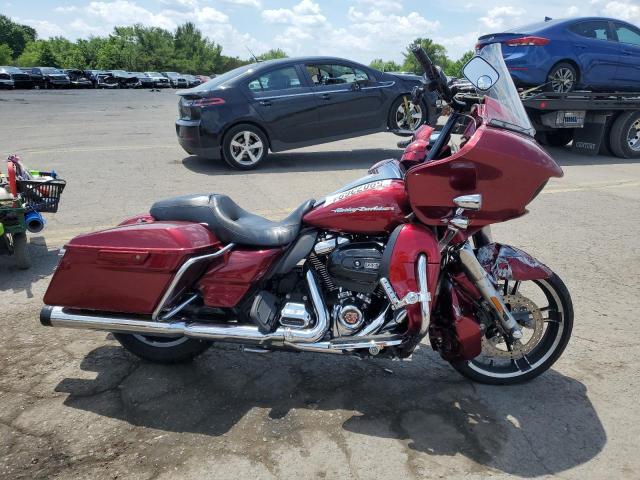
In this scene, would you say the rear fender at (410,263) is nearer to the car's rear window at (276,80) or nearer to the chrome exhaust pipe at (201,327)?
the chrome exhaust pipe at (201,327)

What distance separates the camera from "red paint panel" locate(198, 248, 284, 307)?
301 cm

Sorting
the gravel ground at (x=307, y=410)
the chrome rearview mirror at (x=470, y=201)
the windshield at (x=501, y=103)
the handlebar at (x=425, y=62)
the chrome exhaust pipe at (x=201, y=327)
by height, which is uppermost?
the handlebar at (x=425, y=62)

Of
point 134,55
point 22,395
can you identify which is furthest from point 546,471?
point 134,55

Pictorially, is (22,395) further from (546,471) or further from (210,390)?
(546,471)

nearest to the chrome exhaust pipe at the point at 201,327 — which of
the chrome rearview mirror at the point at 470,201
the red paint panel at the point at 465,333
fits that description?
the red paint panel at the point at 465,333

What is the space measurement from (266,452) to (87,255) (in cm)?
144

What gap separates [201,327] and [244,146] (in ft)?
21.2

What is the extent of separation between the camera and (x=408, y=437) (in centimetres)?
285

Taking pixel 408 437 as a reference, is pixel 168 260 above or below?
above

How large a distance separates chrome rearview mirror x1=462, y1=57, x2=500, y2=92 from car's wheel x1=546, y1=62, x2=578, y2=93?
8.30m

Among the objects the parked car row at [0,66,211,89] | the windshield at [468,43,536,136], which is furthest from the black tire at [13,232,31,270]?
the parked car row at [0,66,211,89]

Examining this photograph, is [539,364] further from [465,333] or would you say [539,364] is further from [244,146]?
[244,146]

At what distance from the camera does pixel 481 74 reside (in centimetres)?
282

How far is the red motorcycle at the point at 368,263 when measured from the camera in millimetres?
2814
